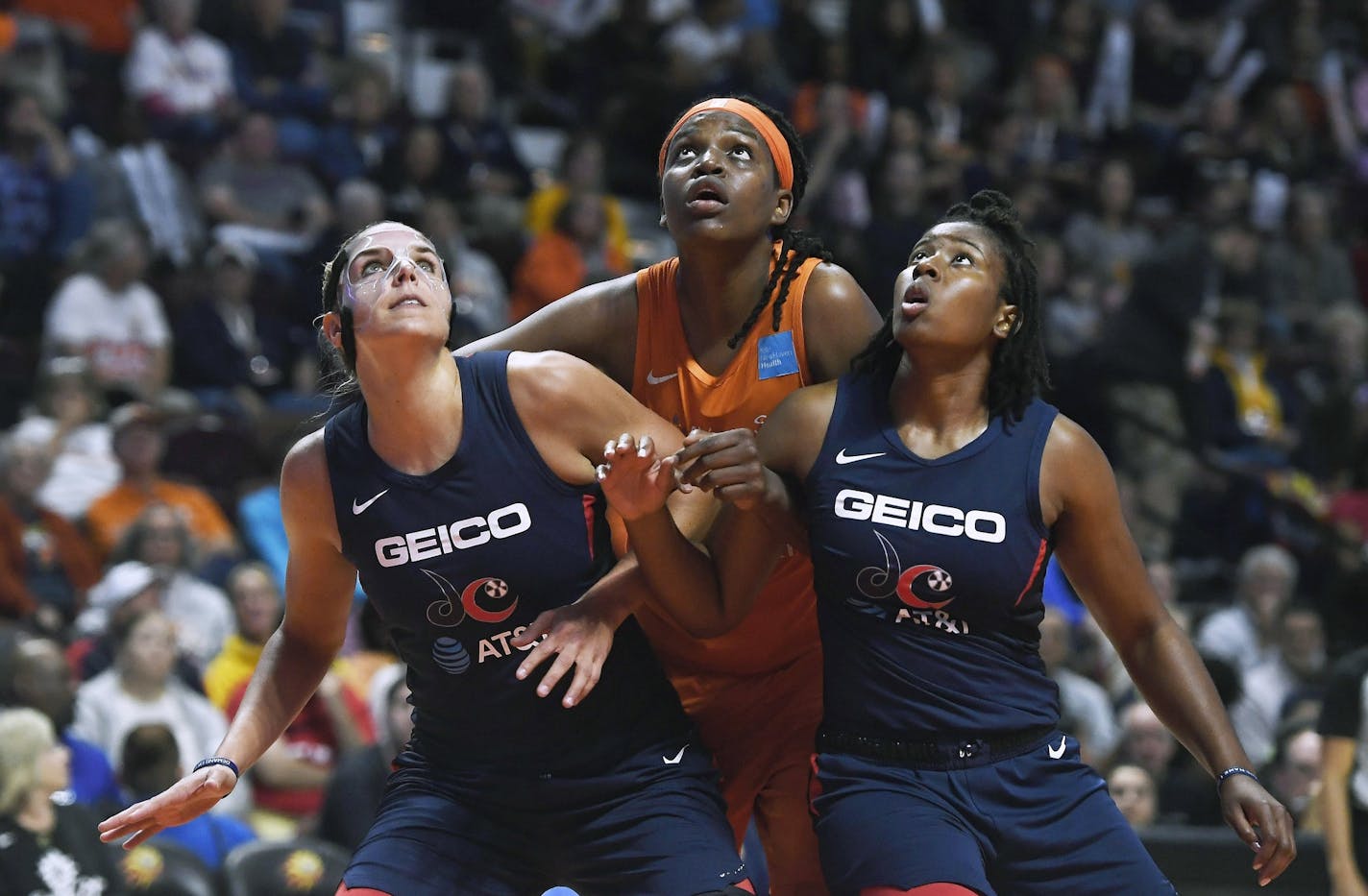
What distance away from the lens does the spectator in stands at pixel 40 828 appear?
5891mm

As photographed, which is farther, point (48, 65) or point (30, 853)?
point (48, 65)

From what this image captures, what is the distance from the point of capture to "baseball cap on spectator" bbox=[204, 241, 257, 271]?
9633 mm

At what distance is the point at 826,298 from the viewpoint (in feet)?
14.1

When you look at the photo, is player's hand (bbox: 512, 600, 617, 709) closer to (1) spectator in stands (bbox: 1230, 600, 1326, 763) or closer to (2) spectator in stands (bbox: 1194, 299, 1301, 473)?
(1) spectator in stands (bbox: 1230, 600, 1326, 763)

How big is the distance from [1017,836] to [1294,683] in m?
6.20

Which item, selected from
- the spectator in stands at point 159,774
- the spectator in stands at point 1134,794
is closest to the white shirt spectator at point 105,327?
the spectator in stands at point 159,774

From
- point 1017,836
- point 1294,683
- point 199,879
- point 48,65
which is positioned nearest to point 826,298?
point 1017,836

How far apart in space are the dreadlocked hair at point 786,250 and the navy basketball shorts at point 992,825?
3.47 feet

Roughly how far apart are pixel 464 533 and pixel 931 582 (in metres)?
0.96

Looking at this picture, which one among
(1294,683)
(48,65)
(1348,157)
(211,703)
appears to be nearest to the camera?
(211,703)

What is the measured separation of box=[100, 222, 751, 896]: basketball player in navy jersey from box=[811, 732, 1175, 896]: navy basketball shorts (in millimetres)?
265

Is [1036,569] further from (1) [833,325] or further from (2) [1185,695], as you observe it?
(1) [833,325]

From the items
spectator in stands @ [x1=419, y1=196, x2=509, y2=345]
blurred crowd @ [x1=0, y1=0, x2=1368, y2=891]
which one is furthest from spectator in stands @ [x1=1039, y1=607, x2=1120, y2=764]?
spectator in stands @ [x1=419, y1=196, x2=509, y2=345]

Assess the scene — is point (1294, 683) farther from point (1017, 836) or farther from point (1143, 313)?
point (1017, 836)
